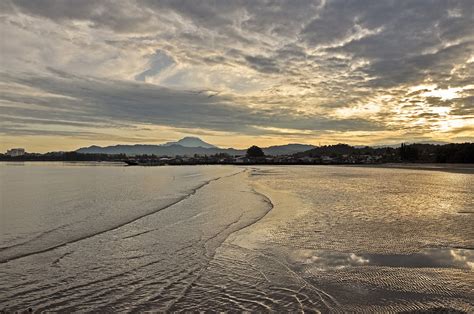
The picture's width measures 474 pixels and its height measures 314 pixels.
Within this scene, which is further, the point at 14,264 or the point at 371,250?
the point at 371,250

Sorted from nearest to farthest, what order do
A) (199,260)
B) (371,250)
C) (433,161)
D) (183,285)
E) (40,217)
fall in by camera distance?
1. (183,285)
2. (199,260)
3. (371,250)
4. (40,217)
5. (433,161)

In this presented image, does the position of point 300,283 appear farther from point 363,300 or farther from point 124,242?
point 124,242

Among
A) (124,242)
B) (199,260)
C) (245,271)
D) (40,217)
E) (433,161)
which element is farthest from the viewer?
(433,161)

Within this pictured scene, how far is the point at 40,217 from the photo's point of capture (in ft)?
56.8

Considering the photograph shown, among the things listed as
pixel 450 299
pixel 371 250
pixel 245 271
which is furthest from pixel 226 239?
pixel 450 299

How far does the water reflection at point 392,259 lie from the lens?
9.29 m

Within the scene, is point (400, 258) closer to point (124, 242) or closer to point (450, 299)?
point (450, 299)

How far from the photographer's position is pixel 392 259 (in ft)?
32.4

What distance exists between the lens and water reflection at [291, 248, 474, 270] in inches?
366

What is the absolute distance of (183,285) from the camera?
25.7 ft

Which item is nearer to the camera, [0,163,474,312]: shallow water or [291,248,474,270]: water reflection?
[0,163,474,312]: shallow water

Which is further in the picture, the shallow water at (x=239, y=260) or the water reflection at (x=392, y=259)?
the water reflection at (x=392, y=259)

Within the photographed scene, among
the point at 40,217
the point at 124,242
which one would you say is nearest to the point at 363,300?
the point at 124,242

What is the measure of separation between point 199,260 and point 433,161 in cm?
12227
